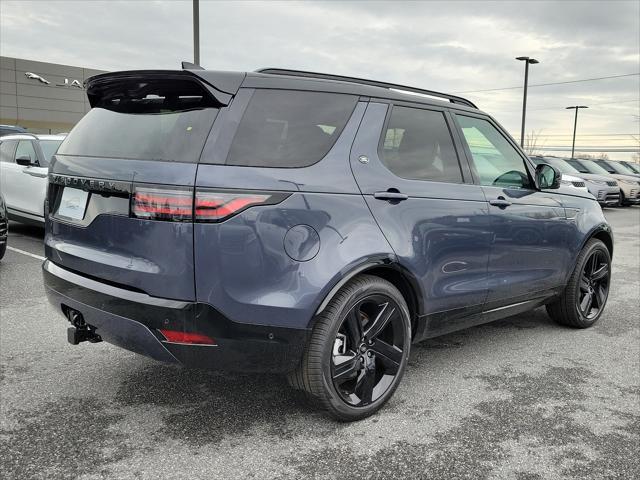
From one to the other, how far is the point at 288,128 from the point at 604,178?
19221 mm

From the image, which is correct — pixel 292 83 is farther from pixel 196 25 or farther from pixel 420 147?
pixel 196 25

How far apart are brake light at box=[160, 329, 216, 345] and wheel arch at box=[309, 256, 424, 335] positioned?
1.59 feet

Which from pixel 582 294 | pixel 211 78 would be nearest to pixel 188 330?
pixel 211 78

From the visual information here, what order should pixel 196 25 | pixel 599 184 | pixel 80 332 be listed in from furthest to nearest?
1. pixel 599 184
2. pixel 196 25
3. pixel 80 332

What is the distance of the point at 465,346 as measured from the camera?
4.54 m

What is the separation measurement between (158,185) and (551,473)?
2.17 meters

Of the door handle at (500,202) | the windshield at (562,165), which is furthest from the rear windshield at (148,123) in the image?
the windshield at (562,165)

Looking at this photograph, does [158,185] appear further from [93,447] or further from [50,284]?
[93,447]

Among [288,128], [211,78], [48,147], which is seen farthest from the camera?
[48,147]

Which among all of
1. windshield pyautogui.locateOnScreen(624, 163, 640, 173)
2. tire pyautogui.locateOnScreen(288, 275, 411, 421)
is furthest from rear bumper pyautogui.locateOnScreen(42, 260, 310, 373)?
windshield pyautogui.locateOnScreen(624, 163, 640, 173)

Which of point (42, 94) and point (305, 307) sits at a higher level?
point (42, 94)

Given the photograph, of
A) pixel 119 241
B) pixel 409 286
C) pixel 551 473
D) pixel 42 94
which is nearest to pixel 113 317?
pixel 119 241

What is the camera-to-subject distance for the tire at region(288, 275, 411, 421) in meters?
2.92

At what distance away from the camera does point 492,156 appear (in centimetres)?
417
